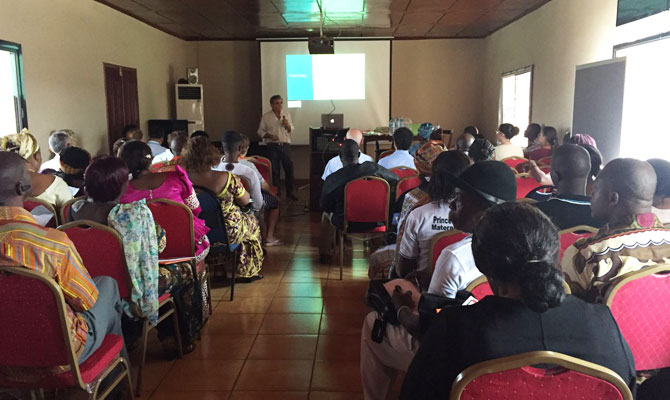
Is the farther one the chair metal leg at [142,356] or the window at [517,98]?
the window at [517,98]

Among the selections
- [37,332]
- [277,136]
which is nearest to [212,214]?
[37,332]

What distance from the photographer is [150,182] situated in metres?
3.09

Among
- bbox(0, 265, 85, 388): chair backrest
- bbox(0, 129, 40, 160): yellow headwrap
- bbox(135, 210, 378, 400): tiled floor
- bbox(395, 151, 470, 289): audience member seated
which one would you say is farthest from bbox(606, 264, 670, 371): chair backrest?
bbox(0, 129, 40, 160): yellow headwrap

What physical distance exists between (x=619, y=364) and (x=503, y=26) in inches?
350

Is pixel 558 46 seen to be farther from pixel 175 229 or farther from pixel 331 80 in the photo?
pixel 175 229

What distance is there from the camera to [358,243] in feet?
17.7

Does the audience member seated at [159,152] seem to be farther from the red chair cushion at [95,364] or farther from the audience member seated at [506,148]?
the audience member seated at [506,148]

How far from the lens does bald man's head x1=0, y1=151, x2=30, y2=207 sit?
194 cm

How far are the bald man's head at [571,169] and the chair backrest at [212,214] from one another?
7.14ft

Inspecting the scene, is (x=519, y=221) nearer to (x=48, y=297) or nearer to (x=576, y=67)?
(x=48, y=297)

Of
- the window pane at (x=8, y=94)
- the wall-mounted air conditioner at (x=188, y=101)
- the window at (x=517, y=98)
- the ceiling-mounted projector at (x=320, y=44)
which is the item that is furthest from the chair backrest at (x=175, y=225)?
the wall-mounted air conditioner at (x=188, y=101)

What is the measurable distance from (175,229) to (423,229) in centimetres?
141

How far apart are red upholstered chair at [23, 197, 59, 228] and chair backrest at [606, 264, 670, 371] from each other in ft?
9.43

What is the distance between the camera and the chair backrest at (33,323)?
1.61 meters
